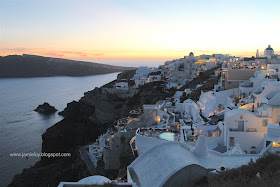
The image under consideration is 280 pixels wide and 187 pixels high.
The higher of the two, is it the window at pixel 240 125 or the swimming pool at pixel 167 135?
the window at pixel 240 125

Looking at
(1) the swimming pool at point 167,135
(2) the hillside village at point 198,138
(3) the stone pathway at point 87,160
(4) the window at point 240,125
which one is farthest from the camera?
(3) the stone pathway at point 87,160

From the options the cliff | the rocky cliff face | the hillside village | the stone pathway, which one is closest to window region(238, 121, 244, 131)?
the hillside village

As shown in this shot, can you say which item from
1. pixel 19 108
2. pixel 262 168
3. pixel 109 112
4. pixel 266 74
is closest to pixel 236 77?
pixel 266 74

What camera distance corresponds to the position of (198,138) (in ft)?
25.7

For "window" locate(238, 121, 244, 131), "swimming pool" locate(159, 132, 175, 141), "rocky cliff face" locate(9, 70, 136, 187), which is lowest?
"rocky cliff face" locate(9, 70, 136, 187)

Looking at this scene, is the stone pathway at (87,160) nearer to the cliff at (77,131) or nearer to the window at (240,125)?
the cliff at (77,131)

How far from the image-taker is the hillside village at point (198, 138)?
640cm

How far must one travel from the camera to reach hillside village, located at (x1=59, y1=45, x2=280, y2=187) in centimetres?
640

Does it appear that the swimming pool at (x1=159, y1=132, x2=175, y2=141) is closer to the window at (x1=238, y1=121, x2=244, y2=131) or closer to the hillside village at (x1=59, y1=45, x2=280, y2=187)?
the hillside village at (x1=59, y1=45, x2=280, y2=187)

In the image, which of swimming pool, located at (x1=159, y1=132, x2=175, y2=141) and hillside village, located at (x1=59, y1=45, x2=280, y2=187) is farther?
swimming pool, located at (x1=159, y1=132, x2=175, y2=141)

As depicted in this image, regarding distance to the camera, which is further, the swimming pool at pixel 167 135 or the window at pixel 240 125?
the swimming pool at pixel 167 135

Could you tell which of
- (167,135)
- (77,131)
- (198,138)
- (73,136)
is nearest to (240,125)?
(167,135)

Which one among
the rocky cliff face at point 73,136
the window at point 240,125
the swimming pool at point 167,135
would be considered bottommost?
the rocky cliff face at point 73,136

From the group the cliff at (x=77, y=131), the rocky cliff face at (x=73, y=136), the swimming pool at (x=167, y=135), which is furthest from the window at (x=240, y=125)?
the cliff at (x=77, y=131)
